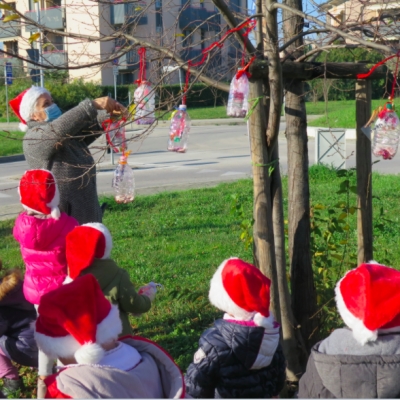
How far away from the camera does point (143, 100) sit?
11.4 ft

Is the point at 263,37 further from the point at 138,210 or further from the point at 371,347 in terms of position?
the point at 138,210

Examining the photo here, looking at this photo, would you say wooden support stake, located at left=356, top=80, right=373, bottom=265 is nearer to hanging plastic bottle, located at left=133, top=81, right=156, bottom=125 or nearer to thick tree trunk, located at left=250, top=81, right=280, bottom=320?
thick tree trunk, located at left=250, top=81, right=280, bottom=320

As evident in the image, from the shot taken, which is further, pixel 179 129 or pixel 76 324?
pixel 179 129

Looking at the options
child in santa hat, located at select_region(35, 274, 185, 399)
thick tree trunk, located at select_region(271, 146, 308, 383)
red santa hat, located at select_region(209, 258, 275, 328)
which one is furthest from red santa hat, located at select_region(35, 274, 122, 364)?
thick tree trunk, located at select_region(271, 146, 308, 383)

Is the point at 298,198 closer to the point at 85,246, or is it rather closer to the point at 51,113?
the point at 85,246

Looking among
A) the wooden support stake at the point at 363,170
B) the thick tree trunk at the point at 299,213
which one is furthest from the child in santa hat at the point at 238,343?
the wooden support stake at the point at 363,170

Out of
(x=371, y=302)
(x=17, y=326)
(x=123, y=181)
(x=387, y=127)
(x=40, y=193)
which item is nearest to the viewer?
(x=371, y=302)

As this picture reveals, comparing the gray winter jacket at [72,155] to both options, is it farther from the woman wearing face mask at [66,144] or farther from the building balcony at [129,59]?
the building balcony at [129,59]

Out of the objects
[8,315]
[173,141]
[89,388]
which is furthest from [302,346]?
[89,388]

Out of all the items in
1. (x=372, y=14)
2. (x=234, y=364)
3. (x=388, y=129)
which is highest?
(x=372, y=14)

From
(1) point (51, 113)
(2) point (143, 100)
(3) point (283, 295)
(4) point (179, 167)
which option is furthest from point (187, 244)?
(4) point (179, 167)

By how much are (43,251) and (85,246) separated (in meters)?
0.61

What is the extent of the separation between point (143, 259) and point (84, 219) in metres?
2.45

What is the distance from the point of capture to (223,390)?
298 cm
